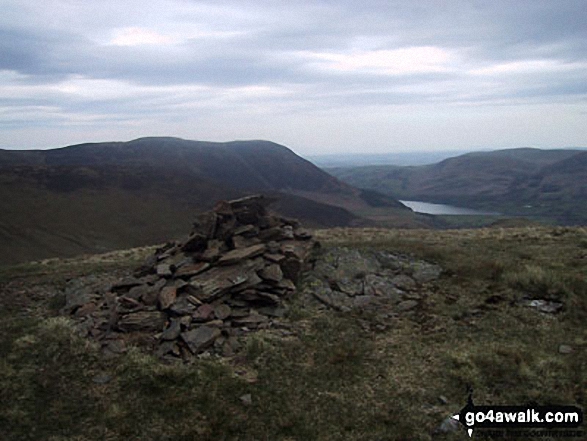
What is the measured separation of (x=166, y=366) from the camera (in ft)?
44.8

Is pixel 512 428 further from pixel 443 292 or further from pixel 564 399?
pixel 443 292

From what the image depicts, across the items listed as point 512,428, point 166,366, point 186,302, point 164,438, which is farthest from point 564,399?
point 186,302

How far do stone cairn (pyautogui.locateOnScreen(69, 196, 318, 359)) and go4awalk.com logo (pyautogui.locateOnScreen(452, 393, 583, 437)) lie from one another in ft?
24.1

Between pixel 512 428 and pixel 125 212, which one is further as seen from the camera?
pixel 125 212

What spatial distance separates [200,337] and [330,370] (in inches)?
172

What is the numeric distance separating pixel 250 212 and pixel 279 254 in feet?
12.0

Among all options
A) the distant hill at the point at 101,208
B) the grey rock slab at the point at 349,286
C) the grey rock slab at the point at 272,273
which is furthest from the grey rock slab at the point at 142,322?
the distant hill at the point at 101,208

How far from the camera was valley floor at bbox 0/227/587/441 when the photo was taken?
11.4 meters

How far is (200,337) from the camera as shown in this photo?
15.0m

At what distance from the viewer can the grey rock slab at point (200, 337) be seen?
575 inches

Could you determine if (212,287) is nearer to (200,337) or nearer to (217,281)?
(217,281)

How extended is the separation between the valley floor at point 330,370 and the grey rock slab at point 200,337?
0.52m

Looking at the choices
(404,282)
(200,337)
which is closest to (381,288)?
(404,282)

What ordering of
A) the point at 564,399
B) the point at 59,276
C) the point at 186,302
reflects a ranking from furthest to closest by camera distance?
the point at 59,276, the point at 186,302, the point at 564,399
